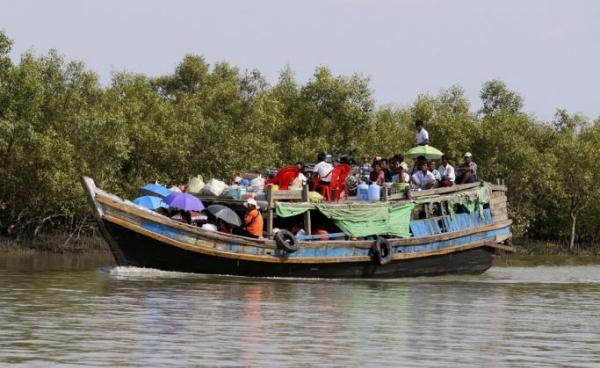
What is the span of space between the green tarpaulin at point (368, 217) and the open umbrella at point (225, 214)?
1.40 m

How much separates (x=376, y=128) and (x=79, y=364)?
45.7 meters

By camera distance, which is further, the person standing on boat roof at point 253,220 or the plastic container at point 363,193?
the plastic container at point 363,193

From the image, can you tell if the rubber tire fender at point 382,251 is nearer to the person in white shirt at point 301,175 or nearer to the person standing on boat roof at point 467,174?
the person in white shirt at point 301,175

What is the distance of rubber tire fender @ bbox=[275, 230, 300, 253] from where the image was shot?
2772 cm

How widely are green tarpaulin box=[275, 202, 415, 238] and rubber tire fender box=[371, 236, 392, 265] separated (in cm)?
25

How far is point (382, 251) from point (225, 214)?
13.3 ft

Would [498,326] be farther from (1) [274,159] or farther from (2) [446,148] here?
(2) [446,148]

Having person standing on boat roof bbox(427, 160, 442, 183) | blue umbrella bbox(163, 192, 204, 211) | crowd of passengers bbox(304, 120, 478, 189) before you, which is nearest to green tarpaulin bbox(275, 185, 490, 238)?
crowd of passengers bbox(304, 120, 478, 189)

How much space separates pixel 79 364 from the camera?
1486cm

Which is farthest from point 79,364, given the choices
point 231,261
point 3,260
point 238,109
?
point 238,109

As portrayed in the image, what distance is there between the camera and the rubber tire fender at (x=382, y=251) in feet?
96.3

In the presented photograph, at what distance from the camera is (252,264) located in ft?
91.7

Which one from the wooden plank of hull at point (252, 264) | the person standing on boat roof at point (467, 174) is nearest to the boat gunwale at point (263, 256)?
the wooden plank of hull at point (252, 264)

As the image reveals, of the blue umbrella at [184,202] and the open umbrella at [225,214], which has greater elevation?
the blue umbrella at [184,202]
